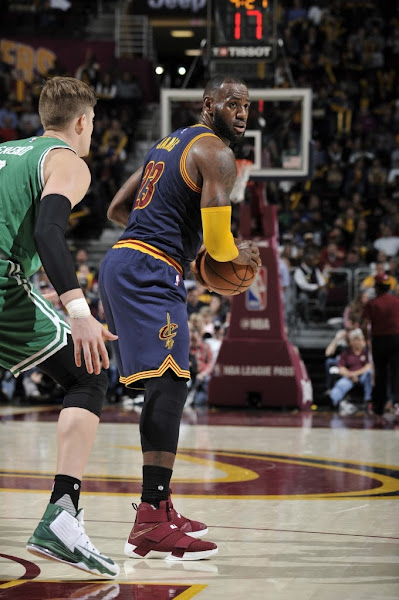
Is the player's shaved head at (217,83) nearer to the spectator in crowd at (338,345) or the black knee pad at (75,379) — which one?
the black knee pad at (75,379)

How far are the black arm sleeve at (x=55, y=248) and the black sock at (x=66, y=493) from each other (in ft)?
2.36

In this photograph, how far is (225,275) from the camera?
452cm

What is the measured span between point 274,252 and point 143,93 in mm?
11204

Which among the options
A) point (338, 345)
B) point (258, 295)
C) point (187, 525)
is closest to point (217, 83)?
point (187, 525)

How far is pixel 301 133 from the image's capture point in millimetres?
13016

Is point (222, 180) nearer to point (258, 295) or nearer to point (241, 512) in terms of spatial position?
point (241, 512)

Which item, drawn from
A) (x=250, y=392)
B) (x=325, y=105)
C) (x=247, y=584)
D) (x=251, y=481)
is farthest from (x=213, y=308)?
(x=247, y=584)

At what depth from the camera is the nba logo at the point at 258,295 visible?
12906 millimetres

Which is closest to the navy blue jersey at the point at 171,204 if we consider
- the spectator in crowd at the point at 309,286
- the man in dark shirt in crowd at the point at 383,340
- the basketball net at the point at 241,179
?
the basketball net at the point at 241,179

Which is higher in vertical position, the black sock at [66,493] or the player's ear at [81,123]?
the player's ear at [81,123]

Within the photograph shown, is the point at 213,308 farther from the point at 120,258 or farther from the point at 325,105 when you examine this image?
the point at 120,258

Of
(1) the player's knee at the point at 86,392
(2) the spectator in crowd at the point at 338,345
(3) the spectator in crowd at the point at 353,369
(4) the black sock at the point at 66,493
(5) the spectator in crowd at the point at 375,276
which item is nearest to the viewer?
(4) the black sock at the point at 66,493

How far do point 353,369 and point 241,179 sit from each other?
333cm

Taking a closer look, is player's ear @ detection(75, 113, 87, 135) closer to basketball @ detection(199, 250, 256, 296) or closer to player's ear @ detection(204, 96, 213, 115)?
player's ear @ detection(204, 96, 213, 115)
